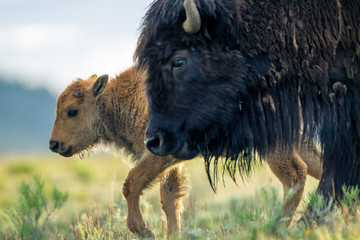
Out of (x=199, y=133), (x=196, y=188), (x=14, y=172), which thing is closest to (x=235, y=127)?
(x=199, y=133)

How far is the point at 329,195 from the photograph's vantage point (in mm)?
4145

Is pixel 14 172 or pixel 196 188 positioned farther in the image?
pixel 14 172

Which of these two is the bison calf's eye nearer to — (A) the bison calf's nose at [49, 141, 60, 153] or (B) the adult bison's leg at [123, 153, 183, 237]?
(A) the bison calf's nose at [49, 141, 60, 153]

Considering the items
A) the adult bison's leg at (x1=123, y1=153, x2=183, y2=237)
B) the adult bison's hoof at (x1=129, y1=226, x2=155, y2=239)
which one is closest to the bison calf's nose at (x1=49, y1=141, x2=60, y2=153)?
the adult bison's leg at (x1=123, y1=153, x2=183, y2=237)

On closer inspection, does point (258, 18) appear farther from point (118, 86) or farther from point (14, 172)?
point (14, 172)

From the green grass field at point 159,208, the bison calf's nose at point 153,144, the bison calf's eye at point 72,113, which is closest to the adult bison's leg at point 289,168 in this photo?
the green grass field at point 159,208

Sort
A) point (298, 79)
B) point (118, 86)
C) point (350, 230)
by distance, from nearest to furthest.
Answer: point (350, 230) < point (298, 79) < point (118, 86)

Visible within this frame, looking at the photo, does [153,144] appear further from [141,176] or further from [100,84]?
[100,84]

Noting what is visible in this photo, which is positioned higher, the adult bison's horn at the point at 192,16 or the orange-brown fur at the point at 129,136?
the adult bison's horn at the point at 192,16

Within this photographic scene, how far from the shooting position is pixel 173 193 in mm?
6684

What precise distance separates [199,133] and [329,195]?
116 cm

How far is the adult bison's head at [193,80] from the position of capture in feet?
14.3

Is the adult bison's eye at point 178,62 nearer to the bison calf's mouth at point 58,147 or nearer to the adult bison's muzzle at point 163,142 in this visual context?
the adult bison's muzzle at point 163,142

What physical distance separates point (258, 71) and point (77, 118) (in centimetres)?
356
